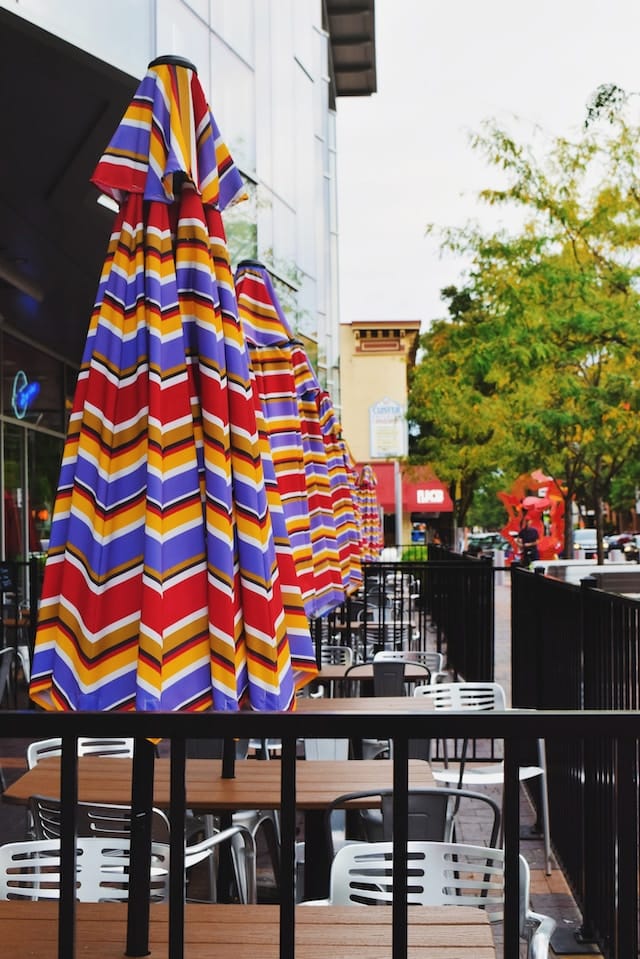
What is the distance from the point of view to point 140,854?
237 cm

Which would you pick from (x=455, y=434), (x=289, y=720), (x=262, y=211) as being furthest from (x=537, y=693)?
(x=455, y=434)

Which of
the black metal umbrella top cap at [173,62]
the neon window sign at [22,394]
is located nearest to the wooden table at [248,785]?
the black metal umbrella top cap at [173,62]

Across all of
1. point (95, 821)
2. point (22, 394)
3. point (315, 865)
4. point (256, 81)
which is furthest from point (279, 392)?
point (22, 394)

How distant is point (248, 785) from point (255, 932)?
1.72m

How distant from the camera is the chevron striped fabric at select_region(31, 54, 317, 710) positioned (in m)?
3.40

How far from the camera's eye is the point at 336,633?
39.8 ft

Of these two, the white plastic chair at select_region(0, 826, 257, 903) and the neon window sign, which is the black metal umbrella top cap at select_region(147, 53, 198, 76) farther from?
the neon window sign

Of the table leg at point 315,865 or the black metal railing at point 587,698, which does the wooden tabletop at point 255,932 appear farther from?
the table leg at point 315,865

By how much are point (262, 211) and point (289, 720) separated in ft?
46.9

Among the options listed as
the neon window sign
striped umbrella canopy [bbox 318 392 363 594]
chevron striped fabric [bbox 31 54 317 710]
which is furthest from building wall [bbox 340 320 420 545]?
chevron striped fabric [bbox 31 54 317 710]

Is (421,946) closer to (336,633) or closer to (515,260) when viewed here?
(336,633)

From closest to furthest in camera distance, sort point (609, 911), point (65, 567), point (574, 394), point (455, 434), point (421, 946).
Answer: point (421, 946) → point (65, 567) → point (609, 911) → point (574, 394) → point (455, 434)

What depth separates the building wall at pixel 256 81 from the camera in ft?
28.1

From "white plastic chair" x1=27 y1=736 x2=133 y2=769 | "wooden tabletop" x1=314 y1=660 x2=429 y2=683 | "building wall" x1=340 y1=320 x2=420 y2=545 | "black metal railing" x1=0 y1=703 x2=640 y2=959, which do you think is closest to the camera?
"black metal railing" x1=0 y1=703 x2=640 y2=959
